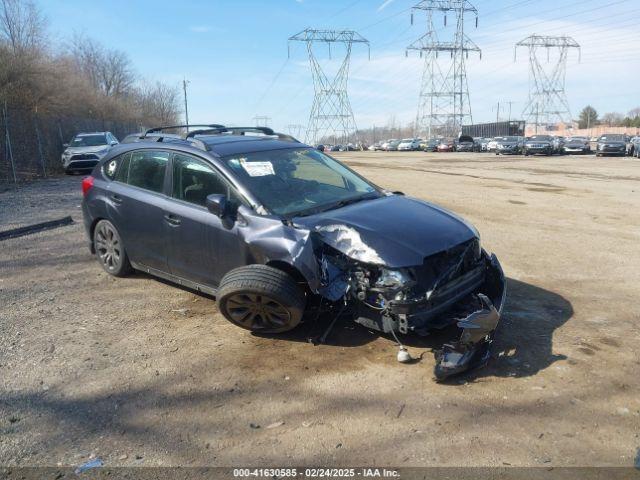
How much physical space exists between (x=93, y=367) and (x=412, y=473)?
2.53m

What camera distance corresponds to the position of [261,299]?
163 inches

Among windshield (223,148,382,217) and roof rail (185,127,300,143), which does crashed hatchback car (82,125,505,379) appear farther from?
roof rail (185,127,300,143)

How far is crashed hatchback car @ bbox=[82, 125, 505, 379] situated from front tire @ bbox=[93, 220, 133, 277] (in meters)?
0.04

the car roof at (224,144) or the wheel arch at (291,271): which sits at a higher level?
the car roof at (224,144)

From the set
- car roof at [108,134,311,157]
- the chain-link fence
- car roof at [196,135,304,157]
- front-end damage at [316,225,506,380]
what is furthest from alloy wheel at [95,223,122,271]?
the chain-link fence

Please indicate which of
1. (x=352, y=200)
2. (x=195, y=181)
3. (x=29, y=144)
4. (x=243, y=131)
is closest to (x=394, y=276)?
(x=352, y=200)

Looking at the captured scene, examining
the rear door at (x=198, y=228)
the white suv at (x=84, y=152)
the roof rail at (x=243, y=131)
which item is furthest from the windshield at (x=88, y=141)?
the rear door at (x=198, y=228)

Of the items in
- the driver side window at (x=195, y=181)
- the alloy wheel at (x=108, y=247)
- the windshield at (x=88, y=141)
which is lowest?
the alloy wheel at (x=108, y=247)

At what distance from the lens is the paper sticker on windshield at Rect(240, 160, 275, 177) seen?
15.9 ft

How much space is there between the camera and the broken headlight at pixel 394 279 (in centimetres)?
378

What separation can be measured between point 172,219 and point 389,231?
84.8 inches

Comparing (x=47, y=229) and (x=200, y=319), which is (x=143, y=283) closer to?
(x=200, y=319)

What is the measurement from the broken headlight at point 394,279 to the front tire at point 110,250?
3214 millimetres

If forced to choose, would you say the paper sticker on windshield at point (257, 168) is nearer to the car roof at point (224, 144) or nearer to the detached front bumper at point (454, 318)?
the car roof at point (224, 144)
